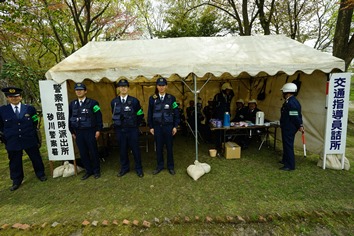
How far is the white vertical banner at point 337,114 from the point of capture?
399cm

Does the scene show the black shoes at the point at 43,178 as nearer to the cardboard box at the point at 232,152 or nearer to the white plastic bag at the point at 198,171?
the white plastic bag at the point at 198,171

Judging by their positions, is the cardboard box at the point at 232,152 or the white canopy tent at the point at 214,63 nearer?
the white canopy tent at the point at 214,63

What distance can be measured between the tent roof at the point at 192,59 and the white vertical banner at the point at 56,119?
24 cm

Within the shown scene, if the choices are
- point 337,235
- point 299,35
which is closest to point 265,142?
point 337,235

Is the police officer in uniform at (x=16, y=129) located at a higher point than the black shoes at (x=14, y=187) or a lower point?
higher

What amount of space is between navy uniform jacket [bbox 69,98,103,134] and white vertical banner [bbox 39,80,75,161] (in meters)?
0.25

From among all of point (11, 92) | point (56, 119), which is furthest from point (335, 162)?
point (11, 92)

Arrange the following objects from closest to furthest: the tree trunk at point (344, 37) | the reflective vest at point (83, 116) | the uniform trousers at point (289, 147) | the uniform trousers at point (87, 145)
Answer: the reflective vest at point (83, 116) → the uniform trousers at point (87, 145) → the uniform trousers at point (289, 147) → the tree trunk at point (344, 37)

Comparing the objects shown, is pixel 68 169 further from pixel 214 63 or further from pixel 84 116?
pixel 214 63

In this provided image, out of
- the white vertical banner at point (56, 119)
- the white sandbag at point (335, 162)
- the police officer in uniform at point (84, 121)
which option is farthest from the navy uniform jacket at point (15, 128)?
the white sandbag at point (335, 162)

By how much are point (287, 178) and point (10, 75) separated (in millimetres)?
9840

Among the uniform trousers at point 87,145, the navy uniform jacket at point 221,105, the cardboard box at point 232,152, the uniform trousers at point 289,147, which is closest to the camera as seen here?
the uniform trousers at point 87,145

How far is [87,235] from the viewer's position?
8.71 ft

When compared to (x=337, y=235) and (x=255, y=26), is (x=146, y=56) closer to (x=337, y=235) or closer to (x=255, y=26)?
(x=337, y=235)
